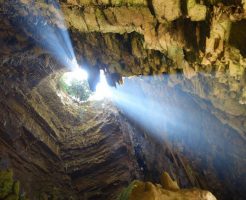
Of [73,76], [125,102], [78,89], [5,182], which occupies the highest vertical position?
[73,76]

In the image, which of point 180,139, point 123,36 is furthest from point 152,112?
point 123,36

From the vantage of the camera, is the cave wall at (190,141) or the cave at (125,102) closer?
the cave at (125,102)

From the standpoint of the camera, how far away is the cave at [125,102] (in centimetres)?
564

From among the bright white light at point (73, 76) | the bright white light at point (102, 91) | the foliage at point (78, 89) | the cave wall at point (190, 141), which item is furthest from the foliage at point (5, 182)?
the bright white light at point (73, 76)

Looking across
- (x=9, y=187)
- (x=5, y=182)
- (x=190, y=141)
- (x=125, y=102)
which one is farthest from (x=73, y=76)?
A: (x=190, y=141)

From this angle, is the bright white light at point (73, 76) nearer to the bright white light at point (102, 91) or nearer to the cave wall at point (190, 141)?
the bright white light at point (102, 91)

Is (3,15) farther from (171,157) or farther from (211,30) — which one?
(171,157)

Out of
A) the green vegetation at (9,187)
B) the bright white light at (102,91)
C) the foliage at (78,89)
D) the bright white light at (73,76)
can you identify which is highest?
the bright white light at (73,76)

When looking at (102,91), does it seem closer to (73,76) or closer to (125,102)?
(73,76)

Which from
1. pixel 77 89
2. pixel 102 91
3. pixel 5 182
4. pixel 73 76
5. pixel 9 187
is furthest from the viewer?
pixel 73 76

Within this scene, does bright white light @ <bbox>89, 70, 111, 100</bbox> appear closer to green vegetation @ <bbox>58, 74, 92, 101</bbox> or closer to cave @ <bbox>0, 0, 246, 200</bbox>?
cave @ <bbox>0, 0, 246, 200</bbox>

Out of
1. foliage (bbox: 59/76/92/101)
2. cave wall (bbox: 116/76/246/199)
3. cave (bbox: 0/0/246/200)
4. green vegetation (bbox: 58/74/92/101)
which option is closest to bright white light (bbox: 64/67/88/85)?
green vegetation (bbox: 58/74/92/101)

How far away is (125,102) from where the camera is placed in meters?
13.4

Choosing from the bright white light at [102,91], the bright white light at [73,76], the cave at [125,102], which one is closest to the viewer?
the cave at [125,102]
